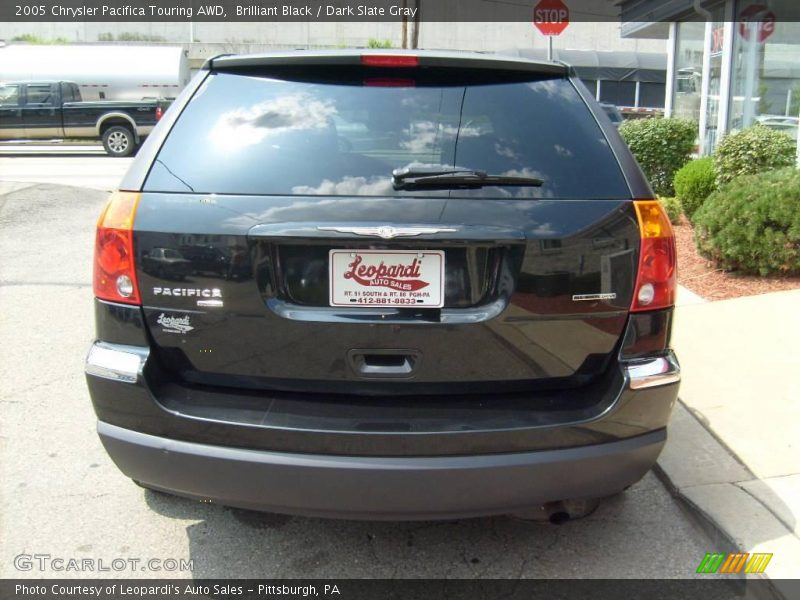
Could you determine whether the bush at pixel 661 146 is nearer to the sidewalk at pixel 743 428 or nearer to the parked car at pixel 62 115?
the sidewalk at pixel 743 428

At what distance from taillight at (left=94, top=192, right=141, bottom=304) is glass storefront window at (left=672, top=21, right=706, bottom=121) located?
1328cm

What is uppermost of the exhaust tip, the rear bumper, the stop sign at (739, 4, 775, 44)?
the stop sign at (739, 4, 775, 44)

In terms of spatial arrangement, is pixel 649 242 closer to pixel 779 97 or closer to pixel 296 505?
pixel 296 505

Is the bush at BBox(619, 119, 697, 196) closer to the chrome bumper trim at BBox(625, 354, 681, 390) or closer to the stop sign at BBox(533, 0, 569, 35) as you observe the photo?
the stop sign at BBox(533, 0, 569, 35)

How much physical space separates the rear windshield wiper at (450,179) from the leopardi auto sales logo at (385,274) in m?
0.25

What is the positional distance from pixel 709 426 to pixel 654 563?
123 centimetres

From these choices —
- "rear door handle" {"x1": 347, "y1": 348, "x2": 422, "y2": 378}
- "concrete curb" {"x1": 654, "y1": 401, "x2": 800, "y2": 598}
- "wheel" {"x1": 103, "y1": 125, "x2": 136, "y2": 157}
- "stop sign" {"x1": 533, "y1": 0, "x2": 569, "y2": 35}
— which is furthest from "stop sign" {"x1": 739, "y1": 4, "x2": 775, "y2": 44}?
"wheel" {"x1": 103, "y1": 125, "x2": 136, "y2": 157}

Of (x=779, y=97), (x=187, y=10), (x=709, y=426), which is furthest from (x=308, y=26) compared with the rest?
(x=709, y=426)

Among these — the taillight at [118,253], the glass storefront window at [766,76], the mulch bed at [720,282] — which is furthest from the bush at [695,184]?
the taillight at [118,253]

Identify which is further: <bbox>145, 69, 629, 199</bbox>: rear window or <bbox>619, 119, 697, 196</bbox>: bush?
<bbox>619, 119, 697, 196</bbox>: bush

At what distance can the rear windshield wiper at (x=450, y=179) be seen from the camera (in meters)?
2.36

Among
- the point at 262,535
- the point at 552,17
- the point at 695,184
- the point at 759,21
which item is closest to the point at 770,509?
the point at 262,535

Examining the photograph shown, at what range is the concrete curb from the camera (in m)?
2.81

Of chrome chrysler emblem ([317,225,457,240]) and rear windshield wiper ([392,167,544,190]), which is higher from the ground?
rear windshield wiper ([392,167,544,190])
